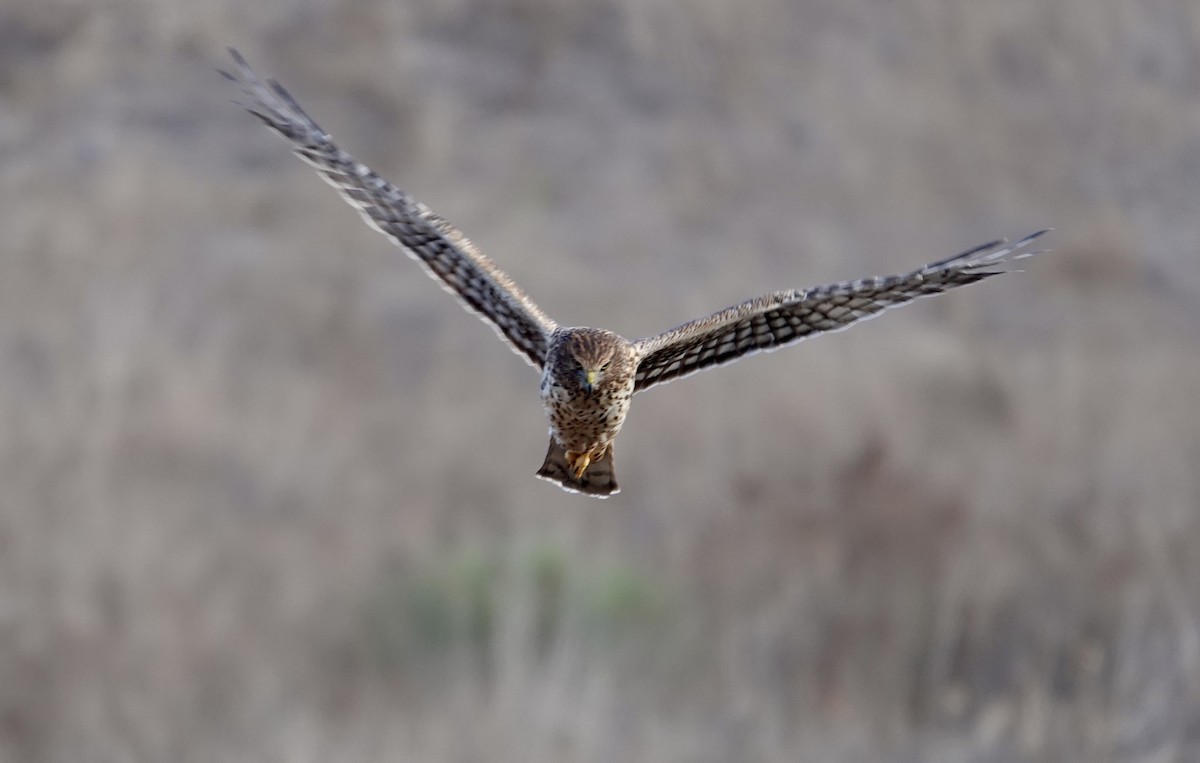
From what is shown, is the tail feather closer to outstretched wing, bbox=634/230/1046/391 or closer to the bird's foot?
the bird's foot

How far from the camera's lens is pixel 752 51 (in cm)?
2755

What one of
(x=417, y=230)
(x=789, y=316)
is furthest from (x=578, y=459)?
(x=417, y=230)

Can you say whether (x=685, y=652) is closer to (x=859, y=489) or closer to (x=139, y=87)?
(x=859, y=489)

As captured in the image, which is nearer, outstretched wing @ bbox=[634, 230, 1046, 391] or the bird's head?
the bird's head

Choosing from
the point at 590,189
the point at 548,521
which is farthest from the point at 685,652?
the point at 590,189

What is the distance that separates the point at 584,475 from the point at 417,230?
129 cm

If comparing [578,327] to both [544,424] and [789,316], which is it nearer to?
[789,316]

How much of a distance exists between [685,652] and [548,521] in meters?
1.80

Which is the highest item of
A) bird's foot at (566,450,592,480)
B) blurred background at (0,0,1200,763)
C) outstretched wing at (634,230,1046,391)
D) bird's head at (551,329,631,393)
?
blurred background at (0,0,1200,763)

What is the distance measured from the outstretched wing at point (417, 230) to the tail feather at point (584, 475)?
48 centimetres

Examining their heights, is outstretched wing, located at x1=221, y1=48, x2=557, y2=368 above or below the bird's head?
above

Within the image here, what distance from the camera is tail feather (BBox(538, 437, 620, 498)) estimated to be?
5.85 meters

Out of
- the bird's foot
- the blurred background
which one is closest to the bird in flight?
the bird's foot

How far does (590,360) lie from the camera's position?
18.3ft
